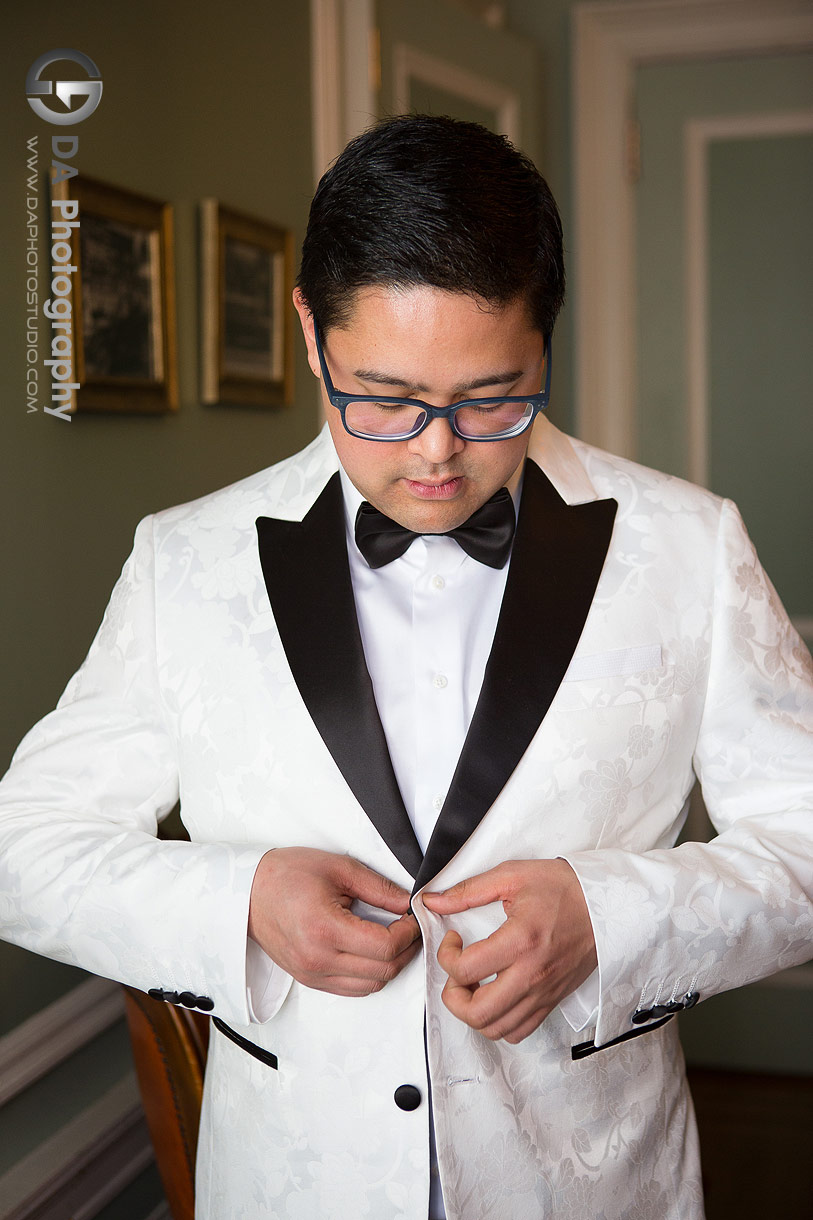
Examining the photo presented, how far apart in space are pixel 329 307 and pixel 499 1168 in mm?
933

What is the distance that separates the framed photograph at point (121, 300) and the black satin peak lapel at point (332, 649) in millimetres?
743

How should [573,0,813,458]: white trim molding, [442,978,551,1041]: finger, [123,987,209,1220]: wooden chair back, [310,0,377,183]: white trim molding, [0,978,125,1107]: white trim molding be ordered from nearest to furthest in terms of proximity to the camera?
[442,978,551,1041]: finger, [123,987,209,1220]: wooden chair back, [0,978,125,1107]: white trim molding, [310,0,377,183]: white trim molding, [573,0,813,458]: white trim molding

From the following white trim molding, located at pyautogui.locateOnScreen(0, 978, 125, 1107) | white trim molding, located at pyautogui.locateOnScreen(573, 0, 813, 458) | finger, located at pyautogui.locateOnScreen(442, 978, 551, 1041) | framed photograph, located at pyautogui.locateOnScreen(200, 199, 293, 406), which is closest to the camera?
finger, located at pyautogui.locateOnScreen(442, 978, 551, 1041)

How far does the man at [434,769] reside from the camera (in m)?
1.14

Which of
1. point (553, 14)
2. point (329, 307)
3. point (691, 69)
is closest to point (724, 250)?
point (691, 69)

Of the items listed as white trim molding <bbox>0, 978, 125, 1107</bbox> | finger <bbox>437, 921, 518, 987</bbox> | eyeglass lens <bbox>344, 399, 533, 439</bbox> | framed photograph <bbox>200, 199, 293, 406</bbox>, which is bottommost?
white trim molding <bbox>0, 978, 125, 1107</bbox>

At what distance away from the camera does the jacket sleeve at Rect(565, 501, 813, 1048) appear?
3.89ft

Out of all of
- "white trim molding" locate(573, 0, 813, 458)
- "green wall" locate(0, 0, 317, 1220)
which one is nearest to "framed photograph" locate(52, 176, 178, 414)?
"green wall" locate(0, 0, 317, 1220)

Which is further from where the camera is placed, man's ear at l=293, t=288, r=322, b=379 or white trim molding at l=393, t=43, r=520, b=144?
white trim molding at l=393, t=43, r=520, b=144

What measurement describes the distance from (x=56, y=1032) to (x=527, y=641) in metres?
1.20

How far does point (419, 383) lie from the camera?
1.12 m

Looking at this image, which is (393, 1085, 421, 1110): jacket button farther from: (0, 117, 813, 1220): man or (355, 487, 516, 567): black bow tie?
(355, 487, 516, 567): black bow tie

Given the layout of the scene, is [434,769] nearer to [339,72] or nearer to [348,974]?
[348,974]

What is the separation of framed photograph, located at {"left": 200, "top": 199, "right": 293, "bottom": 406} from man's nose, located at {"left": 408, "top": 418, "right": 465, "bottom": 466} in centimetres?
131
